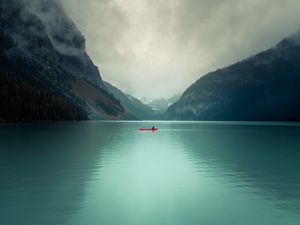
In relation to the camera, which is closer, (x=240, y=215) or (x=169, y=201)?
(x=240, y=215)

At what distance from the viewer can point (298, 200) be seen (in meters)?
31.1

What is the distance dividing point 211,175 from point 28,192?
→ 895 inches

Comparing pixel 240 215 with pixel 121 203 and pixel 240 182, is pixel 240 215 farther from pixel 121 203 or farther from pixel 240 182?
pixel 240 182

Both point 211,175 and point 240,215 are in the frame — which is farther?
point 211,175

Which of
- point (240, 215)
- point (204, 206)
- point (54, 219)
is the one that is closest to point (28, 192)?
point (54, 219)

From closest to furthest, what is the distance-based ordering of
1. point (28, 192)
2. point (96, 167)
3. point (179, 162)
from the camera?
1. point (28, 192)
2. point (96, 167)
3. point (179, 162)

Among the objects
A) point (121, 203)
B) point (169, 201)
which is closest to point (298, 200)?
point (169, 201)

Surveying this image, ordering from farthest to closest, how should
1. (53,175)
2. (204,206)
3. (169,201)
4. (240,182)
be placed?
(53,175) → (240,182) → (169,201) → (204,206)

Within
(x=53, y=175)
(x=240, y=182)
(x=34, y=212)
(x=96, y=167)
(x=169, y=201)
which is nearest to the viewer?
(x=34, y=212)

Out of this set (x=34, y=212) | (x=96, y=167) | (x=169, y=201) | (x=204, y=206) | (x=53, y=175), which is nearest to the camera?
(x=34, y=212)

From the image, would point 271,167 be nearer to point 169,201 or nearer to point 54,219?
point 169,201

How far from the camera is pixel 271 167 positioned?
54.1 metres

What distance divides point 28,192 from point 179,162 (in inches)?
1239

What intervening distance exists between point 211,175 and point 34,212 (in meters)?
25.7
